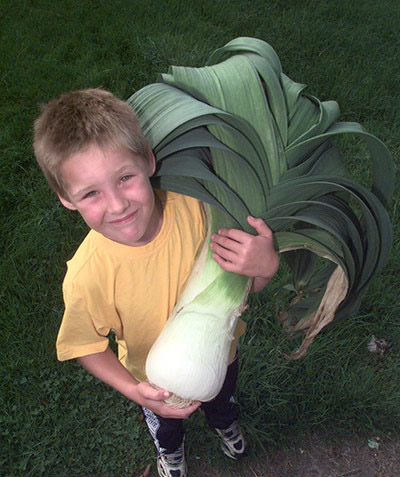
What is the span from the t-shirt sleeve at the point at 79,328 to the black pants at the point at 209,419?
0.51 metres

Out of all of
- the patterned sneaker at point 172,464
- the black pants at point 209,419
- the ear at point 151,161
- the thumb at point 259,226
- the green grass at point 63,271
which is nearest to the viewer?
the ear at point 151,161

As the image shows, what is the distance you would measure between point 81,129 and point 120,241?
12.2 inches

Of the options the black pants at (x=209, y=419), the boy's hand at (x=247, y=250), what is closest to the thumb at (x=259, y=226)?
the boy's hand at (x=247, y=250)

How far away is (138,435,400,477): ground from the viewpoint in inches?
77.3

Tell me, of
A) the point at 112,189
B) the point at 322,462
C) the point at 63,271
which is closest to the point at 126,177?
the point at 112,189

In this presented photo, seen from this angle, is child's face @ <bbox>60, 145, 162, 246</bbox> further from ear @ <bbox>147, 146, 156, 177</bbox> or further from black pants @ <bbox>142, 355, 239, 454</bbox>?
black pants @ <bbox>142, 355, 239, 454</bbox>

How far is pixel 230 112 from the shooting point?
3.91 feet

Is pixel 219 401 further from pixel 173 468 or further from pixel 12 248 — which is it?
pixel 12 248

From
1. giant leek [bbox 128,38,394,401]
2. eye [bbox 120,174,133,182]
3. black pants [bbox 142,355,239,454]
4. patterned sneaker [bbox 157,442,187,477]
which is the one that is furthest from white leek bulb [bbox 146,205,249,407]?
patterned sneaker [bbox 157,442,187,477]

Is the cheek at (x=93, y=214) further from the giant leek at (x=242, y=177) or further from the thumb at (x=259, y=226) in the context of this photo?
the thumb at (x=259, y=226)

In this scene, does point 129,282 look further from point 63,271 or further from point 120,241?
point 63,271

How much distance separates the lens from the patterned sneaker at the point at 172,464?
1.88 metres

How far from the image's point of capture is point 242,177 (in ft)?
4.09

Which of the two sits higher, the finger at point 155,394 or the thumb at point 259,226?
the thumb at point 259,226
